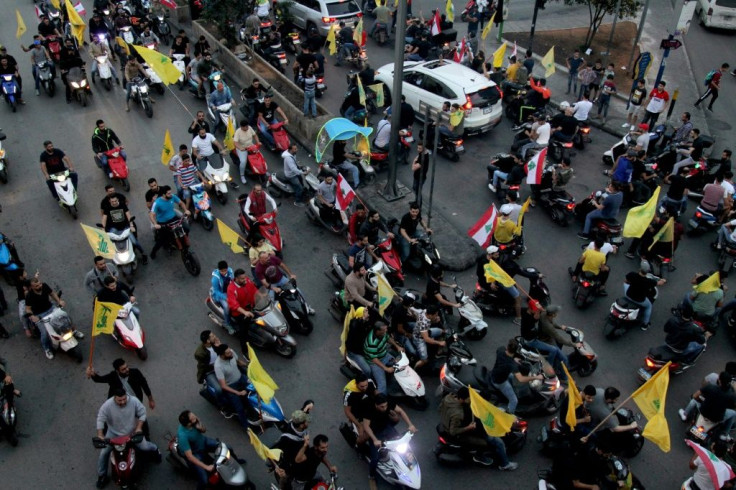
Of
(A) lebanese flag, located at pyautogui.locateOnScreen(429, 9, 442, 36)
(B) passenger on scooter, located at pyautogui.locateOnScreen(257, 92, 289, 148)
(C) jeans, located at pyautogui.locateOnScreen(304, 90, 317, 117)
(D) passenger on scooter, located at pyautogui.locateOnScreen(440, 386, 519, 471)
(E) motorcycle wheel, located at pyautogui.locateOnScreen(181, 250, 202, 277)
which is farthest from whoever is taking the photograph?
(A) lebanese flag, located at pyautogui.locateOnScreen(429, 9, 442, 36)

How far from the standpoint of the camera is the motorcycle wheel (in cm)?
1234

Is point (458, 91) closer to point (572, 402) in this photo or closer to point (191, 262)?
point (191, 262)

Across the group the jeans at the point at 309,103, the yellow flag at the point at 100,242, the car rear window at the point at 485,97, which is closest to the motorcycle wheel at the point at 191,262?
the yellow flag at the point at 100,242

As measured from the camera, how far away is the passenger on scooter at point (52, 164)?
45.0 feet

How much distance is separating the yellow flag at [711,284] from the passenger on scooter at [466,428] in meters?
4.47

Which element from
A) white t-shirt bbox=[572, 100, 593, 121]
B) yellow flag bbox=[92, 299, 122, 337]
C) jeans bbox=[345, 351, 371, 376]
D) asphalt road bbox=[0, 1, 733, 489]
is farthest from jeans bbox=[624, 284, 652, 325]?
yellow flag bbox=[92, 299, 122, 337]

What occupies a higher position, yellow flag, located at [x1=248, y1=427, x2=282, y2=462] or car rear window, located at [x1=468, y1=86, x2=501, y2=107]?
yellow flag, located at [x1=248, y1=427, x2=282, y2=462]

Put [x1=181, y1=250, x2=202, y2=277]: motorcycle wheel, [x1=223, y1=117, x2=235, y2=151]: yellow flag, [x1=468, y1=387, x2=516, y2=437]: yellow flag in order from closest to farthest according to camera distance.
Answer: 1. [x1=468, y1=387, x2=516, y2=437]: yellow flag
2. [x1=181, y1=250, x2=202, y2=277]: motorcycle wheel
3. [x1=223, y1=117, x2=235, y2=151]: yellow flag

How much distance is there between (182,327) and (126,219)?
250cm

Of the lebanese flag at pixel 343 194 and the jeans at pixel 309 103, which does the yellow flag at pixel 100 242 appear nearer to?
the lebanese flag at pixel 343 194

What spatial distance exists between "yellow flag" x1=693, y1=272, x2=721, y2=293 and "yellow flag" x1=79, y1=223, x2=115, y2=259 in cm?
1012

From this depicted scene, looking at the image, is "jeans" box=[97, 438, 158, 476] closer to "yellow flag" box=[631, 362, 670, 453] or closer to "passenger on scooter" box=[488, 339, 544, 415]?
"passenger on scooter" box=[488, 339, 544, 415]

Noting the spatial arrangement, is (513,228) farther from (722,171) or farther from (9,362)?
(9,362)

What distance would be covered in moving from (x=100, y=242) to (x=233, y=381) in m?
4.08
